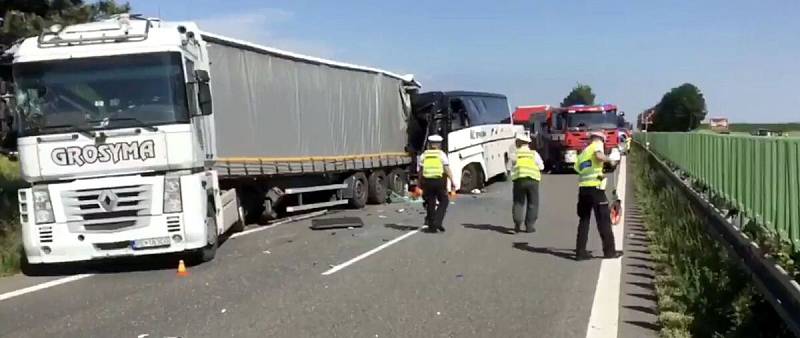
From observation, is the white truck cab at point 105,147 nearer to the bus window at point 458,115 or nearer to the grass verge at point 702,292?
the grass verge at point 702,292

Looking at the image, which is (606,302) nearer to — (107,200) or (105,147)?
(107,200)

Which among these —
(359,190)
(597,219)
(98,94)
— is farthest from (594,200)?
(359,190)

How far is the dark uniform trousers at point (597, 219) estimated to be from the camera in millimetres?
10477

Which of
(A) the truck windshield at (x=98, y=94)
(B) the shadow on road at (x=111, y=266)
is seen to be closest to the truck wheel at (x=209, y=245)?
(B) the shadow on road at (x=111, y=266)

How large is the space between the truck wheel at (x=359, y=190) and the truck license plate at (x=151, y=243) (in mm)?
8573

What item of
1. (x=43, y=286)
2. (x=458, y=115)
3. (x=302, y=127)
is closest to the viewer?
(x=43, y=286)

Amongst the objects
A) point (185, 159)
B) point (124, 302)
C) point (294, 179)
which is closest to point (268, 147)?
point (294, 179)

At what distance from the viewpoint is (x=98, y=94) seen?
33.0ft

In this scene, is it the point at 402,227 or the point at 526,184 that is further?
the point at 402,227

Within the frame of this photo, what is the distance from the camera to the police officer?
10492 mm

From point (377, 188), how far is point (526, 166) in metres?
6.74

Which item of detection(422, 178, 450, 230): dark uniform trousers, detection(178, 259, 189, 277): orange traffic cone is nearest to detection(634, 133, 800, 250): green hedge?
detection(422, 178, 450, 230): dark uniform trousers

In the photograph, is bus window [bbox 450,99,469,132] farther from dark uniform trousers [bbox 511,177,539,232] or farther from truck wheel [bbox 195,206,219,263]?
truck wheel [bbox 195,206,219,263]

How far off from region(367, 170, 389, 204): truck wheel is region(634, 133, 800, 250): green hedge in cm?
838
